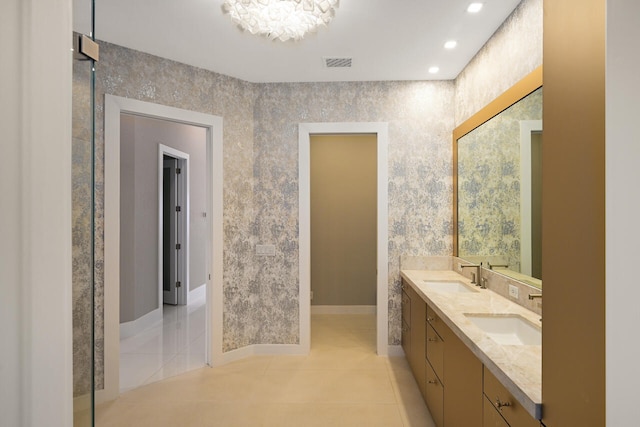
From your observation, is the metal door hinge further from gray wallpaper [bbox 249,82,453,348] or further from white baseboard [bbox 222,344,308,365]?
white baseboard [bbox 222,344,308,365]

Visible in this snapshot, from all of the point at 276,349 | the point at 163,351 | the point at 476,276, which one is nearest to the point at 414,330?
the point at 476,276

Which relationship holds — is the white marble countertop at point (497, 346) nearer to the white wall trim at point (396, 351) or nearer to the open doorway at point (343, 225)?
the white wall trim at point (396, 351)

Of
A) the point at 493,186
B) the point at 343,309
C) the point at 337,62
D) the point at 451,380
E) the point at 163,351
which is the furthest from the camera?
the point at 343,309

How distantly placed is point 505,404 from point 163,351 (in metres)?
3.42

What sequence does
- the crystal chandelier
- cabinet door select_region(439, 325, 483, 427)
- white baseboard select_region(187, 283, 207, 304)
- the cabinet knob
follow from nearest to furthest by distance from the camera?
the cabinet knob, cabinet door select_region(439, 325, 483, 427), the crystal chandelier, white baseboard select_region(187, 283, 207, 304)

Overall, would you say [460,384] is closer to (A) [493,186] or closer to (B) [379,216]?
(A) [493,186]

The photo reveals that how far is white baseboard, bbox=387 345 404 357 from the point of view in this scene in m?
3.61

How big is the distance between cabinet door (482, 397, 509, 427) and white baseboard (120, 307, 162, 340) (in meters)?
3.91

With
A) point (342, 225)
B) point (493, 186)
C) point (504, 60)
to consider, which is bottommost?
point (342, 225)

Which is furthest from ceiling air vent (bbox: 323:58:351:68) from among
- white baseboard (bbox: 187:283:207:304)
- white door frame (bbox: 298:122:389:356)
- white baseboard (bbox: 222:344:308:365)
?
white baseboard (bbox: 187:283:207:304)

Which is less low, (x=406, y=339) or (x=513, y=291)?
(x=513, y=291)

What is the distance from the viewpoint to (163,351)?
3.75m

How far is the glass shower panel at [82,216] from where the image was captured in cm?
65
